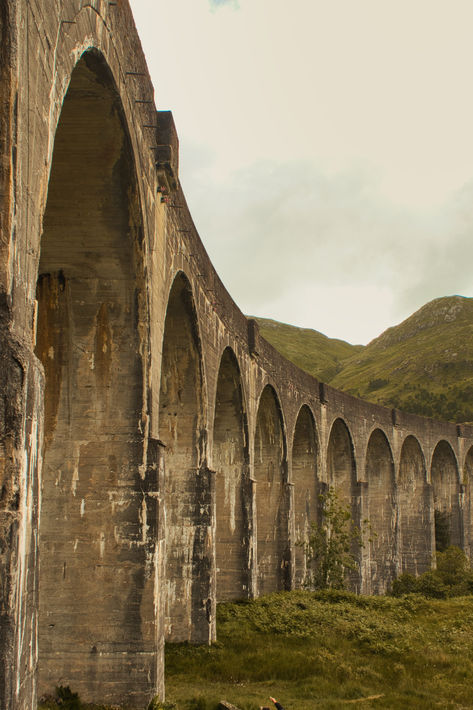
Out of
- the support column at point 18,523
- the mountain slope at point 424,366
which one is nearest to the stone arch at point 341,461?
the support column at point 18,523

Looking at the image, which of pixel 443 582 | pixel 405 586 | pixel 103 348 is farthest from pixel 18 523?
pixel 443 582

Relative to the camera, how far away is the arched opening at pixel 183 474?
1227cm

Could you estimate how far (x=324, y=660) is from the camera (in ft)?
39.3

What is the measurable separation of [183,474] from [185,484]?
190 mm

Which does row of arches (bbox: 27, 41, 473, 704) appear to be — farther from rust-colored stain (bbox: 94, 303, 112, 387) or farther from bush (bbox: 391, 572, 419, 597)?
bush (bbox: 391, 572, 419, 597)

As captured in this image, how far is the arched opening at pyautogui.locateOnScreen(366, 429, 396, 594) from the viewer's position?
2833 cm

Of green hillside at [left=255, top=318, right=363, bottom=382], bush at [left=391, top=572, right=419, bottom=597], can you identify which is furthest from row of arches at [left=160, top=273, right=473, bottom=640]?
green hillside at [left=255, top=318, right=363, bottom=382]

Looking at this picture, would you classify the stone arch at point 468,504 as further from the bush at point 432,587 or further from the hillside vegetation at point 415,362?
the hillside vegetation at point 415,362

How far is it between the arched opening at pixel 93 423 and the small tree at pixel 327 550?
40.3 feet

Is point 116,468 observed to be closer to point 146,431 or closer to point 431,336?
point 146,431

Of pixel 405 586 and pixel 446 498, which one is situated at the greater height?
pixel 446 498

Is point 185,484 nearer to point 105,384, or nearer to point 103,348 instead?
point 105,384

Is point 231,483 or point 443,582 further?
point 443,582

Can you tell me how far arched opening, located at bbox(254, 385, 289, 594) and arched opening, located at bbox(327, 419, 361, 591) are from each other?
584cm
